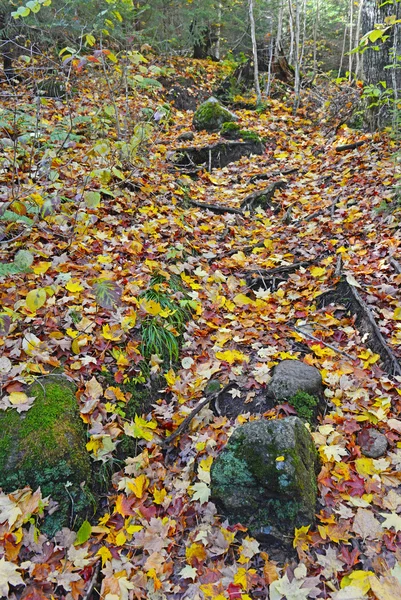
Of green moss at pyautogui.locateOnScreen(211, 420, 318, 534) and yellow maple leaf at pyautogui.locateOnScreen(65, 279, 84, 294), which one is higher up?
yellow maple leaf at pyautogui.locateOnScreen(65, 279, 84, 294)

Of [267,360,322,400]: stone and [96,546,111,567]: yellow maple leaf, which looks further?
[267,360,322,400]: stone

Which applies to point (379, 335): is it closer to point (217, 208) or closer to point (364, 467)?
point (364, 467)

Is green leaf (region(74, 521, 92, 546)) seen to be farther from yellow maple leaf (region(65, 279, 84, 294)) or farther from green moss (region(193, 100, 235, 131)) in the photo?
green moss (region(193, 100, 235, 131))

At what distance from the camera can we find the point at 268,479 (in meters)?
2.43

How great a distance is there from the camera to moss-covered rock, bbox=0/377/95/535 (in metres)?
2.46

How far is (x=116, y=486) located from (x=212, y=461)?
0.69 meters

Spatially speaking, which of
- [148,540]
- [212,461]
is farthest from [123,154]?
[148,540]

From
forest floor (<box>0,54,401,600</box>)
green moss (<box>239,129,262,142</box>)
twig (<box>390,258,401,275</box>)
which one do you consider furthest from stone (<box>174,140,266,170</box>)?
twig (<box>390,258,401,275</box>)

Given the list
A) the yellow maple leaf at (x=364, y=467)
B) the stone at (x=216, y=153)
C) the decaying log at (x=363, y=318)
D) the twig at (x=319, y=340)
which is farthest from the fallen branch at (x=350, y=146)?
the yellow maple leaf at (x=364, y=467)

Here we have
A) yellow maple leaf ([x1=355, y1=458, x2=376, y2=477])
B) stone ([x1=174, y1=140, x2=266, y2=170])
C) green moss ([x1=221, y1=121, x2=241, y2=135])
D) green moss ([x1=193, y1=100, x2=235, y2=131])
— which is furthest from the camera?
green moss ([x1=193, y1=100, x2=235, y2=131])

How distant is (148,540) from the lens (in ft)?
8.02

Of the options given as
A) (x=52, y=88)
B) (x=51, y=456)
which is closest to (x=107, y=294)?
(x=51, y=456)

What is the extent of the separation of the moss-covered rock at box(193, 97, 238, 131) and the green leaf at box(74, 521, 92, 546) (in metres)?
8.38

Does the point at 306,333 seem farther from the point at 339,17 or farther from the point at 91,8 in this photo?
the point at 339,17
